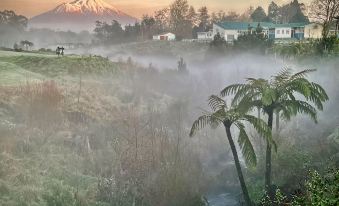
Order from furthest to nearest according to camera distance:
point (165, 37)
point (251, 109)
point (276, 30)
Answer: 1. point (165, 37)
2. point (276, 30)
3. point (251, 109)

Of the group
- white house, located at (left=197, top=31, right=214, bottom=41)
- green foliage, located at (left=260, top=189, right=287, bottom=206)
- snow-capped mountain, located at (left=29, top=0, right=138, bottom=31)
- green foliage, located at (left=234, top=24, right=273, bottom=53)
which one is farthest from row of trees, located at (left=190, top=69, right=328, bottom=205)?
snow-capped mountain, located at (left=29, top=0, right=138, bottom=31)

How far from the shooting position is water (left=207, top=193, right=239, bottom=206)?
19.5 metres

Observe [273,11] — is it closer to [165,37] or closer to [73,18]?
[165,37]

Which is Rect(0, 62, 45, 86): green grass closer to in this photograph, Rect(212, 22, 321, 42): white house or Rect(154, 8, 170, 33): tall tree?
Rect(212, 22, 321, 42): white house

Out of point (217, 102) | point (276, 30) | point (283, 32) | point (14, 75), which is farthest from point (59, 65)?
point (283, 32)

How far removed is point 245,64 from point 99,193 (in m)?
33.5

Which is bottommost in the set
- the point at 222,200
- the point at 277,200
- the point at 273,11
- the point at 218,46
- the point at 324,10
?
the point at 222,200

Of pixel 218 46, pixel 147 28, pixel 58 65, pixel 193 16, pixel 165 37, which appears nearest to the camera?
pixel 58 65

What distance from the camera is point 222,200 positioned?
1995 cm

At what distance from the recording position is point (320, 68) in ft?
109

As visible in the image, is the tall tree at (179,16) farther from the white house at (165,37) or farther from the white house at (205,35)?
the white house at (205,35)

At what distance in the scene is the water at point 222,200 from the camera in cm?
1950

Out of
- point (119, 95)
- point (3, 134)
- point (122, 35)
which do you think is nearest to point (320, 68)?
point (119, 95)

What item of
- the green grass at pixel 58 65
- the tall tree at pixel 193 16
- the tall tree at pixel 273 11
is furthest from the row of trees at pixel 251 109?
the tall tree at pixel 193 16
